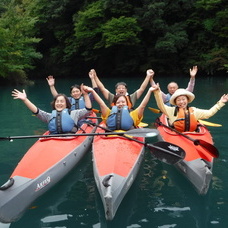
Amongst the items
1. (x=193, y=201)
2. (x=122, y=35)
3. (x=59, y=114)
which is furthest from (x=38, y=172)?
(x=122, y=35)

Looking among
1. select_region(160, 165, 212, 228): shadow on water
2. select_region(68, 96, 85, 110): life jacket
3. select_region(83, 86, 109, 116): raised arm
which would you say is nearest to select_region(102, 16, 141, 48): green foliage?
select_region(68, 96, 85, 110): life jacket

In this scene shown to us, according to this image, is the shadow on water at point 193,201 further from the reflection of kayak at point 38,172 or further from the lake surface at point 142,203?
the reflection of kayak at point 38,172

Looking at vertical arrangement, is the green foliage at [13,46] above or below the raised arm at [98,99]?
above

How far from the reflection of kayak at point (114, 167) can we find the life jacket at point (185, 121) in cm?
83

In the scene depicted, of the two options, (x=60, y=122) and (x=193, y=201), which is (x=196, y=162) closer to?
(x=193, y=201)

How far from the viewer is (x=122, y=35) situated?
68.1 feet

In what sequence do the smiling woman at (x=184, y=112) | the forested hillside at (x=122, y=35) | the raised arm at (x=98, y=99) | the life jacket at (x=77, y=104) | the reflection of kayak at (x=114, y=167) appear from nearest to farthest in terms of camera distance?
the reflection of kayak at (x=114, y=167)
the raised arm at (x=98, y=99)
the smiling woman at (x=184, y=112)
the life jacket at (x=77, y=104)
the forested hillside at (x=122, y=35)

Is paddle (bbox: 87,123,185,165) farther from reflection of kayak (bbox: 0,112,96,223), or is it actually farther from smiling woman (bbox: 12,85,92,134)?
smiling woman (bbox: 12,85,92,134)

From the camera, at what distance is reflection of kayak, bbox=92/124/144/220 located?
2979 mm

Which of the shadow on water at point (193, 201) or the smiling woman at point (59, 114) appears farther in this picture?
the smiling woman at point (59, 114)

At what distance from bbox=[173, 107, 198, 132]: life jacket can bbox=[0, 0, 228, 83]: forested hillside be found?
1428 centimetres

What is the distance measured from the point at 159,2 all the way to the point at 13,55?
406 inches

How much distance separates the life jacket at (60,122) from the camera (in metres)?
4.61

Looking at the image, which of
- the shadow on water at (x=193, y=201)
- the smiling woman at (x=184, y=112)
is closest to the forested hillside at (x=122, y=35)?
the smiling woman at (x=184, y=112)
